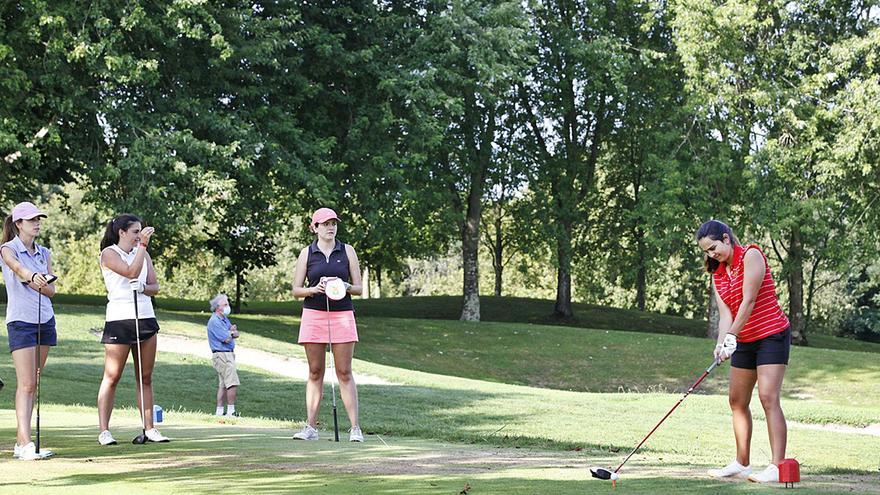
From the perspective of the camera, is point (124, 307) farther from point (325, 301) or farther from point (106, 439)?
point (325, 301)

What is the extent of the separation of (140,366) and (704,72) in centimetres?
2884

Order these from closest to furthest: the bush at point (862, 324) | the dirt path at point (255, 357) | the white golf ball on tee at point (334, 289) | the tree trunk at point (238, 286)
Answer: the white golf ball on tee at point (334, 289), the dirt path at point (255, 357), the tree trunk at point (238, 286), the bush at point (862, 324)

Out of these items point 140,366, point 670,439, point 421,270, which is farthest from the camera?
point 421,270

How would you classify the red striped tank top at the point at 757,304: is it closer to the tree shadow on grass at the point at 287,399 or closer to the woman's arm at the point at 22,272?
the tree shadow on grass at the point at 287,399

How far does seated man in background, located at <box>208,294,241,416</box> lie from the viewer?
642 inches

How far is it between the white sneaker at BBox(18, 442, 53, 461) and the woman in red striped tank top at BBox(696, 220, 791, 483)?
554 centimetres

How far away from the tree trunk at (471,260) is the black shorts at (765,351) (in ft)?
106

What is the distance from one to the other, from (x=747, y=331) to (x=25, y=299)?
626 cm

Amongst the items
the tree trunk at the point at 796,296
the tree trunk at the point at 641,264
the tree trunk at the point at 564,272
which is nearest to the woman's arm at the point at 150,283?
the tree trunk at the point at 641,264

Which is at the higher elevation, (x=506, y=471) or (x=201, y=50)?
(x=201, y=50)

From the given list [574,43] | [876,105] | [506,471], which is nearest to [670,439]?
[506,471]

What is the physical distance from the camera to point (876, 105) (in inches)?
1196

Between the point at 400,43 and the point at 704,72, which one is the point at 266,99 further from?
the point at 704,72

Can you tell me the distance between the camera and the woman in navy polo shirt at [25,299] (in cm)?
938
